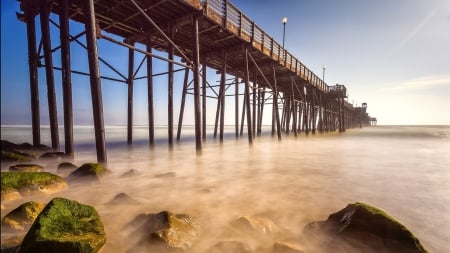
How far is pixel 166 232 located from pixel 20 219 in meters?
1.50

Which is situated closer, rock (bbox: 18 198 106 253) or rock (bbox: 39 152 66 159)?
rock (bbox: 18 198 106 253)

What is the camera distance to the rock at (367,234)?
2041 millimetres

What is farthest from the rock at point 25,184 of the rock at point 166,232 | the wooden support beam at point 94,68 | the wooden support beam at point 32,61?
the wooden support beam at point 32,61

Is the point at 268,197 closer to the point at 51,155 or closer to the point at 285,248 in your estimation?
the point at 285,248

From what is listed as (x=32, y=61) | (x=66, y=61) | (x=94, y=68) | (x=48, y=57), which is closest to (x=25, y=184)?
(x=94, y=68)

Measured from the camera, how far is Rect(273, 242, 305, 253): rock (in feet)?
6.86

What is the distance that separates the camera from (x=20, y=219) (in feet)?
7.36

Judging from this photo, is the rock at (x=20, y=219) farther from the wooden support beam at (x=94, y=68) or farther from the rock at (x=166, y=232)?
the wooden support beam at (x=94, y=68)

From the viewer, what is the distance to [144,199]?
3.51 meters

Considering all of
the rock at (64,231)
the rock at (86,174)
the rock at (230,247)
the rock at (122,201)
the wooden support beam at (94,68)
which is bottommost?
the rock at (230,247)

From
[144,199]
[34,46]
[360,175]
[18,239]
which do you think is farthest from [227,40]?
[18,239]

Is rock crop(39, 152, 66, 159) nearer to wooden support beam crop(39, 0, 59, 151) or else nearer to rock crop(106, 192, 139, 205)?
wooden support beam crop(39, 0, 59, 151)

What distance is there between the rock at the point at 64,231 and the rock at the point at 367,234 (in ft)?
7.16

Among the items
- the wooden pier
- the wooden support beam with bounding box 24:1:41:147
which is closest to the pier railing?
the wooden pier
